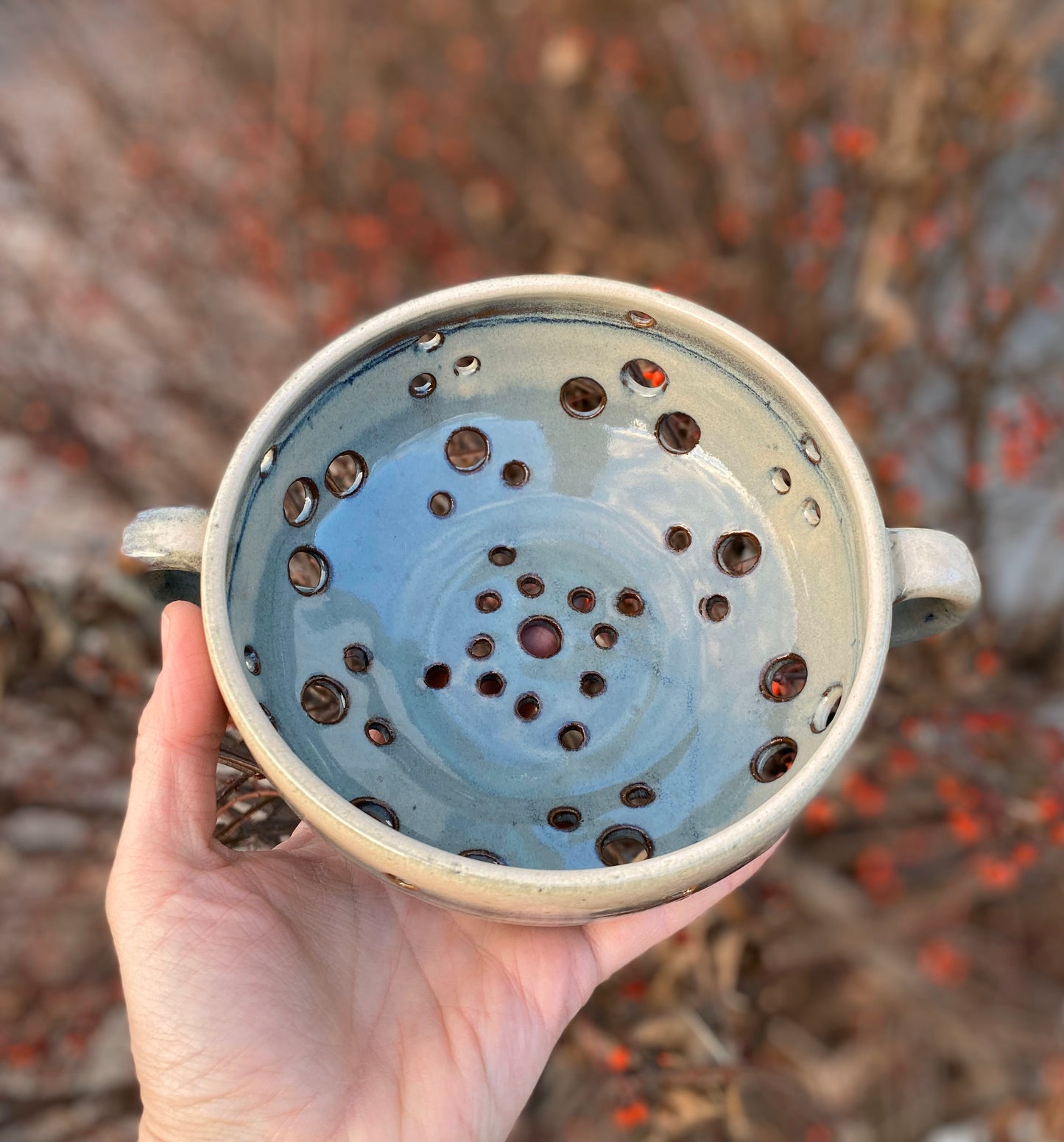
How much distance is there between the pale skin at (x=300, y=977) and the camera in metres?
1.49

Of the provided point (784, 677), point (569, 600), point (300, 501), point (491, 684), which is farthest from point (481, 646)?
point (784, 677)

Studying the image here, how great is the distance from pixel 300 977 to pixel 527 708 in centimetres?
55

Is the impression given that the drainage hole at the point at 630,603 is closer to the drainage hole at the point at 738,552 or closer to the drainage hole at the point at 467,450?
the drainage hole at the point at 738,552

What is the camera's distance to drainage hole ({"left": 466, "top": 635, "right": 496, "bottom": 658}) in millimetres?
1748

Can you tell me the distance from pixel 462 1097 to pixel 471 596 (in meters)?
0.81

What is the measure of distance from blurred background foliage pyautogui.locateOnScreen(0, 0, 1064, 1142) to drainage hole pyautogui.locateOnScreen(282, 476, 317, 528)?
0.61 metres

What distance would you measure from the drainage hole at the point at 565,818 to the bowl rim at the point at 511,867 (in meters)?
0.28

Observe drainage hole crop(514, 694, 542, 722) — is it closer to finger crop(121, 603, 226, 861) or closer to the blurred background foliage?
finger crop(121, 603, 226, 861)

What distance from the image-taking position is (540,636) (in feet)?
5.80

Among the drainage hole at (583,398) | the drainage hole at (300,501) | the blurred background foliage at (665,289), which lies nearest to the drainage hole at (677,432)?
the drainage hole at (583,398)

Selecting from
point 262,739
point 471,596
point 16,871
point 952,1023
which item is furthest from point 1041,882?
point 16,871

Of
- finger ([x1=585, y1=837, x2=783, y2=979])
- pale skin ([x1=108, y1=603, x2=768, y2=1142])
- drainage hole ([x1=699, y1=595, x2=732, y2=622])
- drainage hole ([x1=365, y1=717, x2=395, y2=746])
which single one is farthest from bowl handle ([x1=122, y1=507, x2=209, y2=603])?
finger ([x1=585, y1=837, x2=783, y2=979])

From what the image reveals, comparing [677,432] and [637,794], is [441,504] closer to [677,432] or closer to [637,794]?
[677,432]


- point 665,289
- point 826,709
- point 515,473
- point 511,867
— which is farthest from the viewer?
point 665,289
